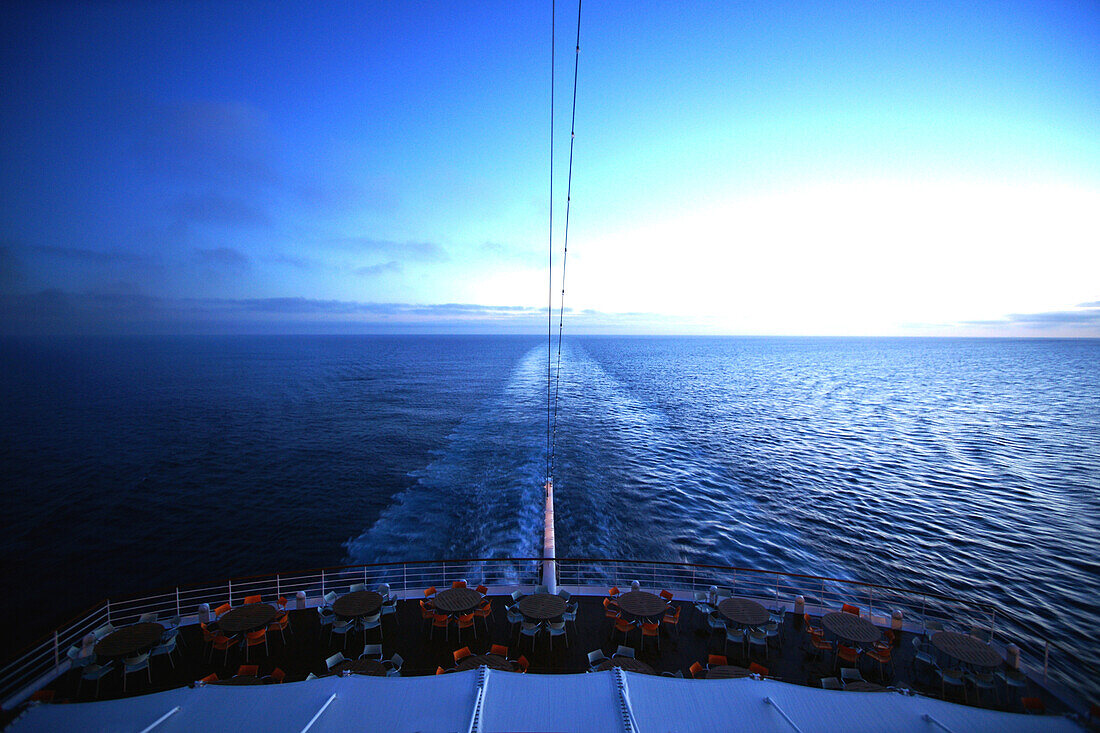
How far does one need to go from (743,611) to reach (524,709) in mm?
6730

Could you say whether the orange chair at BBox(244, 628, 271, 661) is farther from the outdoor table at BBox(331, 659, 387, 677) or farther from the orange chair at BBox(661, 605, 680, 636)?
the orange chair at BBox(661, 605, 680, 636)

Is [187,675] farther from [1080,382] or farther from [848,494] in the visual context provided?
[1080,382]

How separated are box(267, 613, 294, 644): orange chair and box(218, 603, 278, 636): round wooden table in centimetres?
25

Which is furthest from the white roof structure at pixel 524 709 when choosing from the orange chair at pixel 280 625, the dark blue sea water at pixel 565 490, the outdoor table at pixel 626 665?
the dark blue sea water at pixel 565 490

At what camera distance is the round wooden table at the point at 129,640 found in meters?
8.35

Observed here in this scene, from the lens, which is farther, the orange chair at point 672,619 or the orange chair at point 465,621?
the orange chair at point 672,619

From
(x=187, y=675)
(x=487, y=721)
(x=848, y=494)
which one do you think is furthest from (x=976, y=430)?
(x=187, y=675)

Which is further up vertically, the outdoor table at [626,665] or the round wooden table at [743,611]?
the round wooden table at [743,611]

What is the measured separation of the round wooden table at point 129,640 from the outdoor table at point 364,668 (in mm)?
4001

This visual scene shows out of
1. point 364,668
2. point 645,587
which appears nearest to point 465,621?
point 364,668

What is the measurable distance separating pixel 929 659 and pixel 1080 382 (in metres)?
117

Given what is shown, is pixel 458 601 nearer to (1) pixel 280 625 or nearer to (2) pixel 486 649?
(2) pixel 486 649

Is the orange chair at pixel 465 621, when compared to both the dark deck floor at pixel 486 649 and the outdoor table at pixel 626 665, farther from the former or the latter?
the outdoor table at pixel 626 665

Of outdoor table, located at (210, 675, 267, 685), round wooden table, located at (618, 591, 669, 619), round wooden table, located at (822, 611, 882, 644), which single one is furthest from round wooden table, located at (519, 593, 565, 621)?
round wooden table, located at (822, 611, 882, 644)
